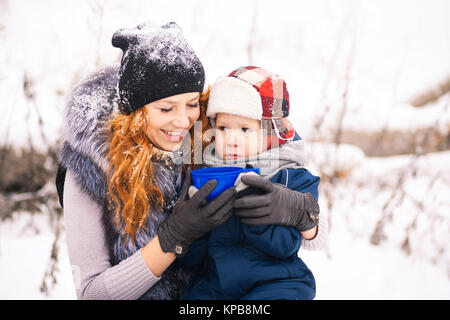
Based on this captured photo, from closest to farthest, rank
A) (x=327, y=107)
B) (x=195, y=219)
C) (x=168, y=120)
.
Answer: (x=195, y=219)
(x=168, y=120)
(x=327, y=107)

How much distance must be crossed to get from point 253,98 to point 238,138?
187mm

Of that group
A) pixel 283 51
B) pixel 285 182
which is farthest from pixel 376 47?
pixel 285 182

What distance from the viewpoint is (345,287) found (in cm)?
257

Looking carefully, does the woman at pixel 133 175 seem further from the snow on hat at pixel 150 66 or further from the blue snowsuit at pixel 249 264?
the blue snowsuit at pixel 249 264

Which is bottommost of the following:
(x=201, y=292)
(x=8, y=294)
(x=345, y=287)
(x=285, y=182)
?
(x=345, y=287)

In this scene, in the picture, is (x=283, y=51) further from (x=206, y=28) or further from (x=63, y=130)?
(x=63, y=130)

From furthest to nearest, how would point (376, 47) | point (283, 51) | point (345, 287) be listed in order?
point (283, 51), point (376, 47), point (345, 287)

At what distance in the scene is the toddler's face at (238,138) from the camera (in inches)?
51.9

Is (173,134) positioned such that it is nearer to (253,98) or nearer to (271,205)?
(253,98)

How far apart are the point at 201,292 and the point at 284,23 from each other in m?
4.14

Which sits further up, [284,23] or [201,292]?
[284,23]

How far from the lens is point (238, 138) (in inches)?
51.9

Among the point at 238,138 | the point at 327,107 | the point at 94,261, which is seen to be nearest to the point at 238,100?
the point at 238,138

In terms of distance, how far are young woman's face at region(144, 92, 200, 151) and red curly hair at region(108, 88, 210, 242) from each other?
32 mm
